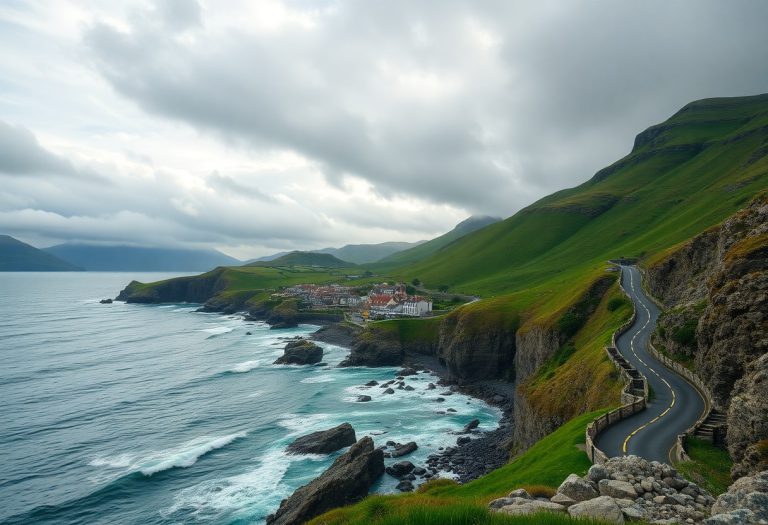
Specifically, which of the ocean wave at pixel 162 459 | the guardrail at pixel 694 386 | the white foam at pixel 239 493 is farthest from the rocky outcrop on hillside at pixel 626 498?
the ocean wave at pixel 162 459

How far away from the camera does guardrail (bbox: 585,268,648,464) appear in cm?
2773

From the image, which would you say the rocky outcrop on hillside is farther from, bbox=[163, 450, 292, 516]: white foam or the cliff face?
bbox=[163, 450, 292, 516]: white foam

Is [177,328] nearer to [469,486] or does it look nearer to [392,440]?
[392,440]

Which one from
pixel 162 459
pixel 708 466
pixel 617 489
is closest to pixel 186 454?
pixel 162 459

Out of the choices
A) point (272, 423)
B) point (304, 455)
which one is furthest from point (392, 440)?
point (272, 423)

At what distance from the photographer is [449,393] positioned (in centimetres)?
9006

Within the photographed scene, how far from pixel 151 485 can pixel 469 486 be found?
136 ft

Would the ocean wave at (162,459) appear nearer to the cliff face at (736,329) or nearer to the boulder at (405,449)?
the boulder at (405,449)

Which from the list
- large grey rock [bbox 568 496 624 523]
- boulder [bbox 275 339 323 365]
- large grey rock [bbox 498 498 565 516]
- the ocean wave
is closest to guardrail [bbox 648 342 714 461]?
large grey rock [bbox 568 496 624 523]

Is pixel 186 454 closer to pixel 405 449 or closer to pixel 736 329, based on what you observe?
pixel 405 449

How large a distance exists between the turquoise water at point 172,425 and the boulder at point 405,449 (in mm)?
1182

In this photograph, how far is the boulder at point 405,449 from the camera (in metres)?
59.3

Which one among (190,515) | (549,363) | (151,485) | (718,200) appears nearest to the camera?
(190,515)

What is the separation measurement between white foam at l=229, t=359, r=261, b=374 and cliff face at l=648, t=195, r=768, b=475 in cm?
9261
